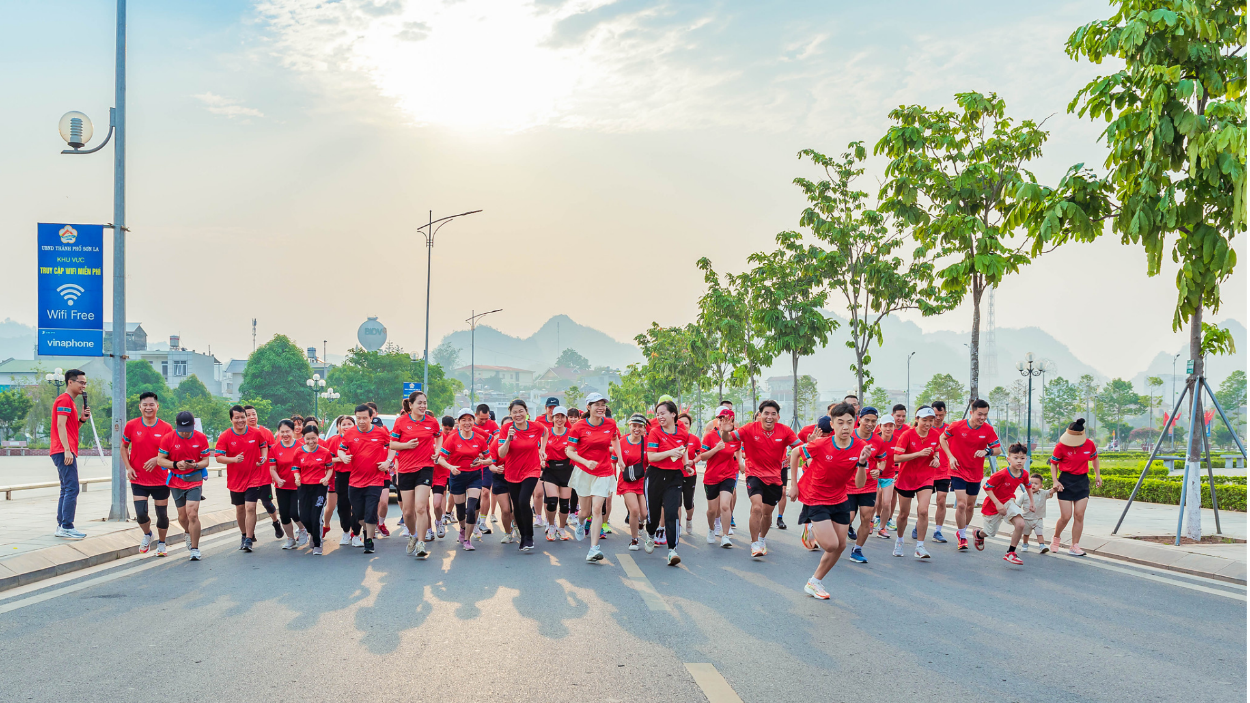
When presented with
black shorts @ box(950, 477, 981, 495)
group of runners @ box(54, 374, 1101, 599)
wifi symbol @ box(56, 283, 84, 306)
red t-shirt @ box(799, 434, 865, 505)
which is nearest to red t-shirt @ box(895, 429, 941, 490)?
group of runners @ box(54, 374, 1101, 599)

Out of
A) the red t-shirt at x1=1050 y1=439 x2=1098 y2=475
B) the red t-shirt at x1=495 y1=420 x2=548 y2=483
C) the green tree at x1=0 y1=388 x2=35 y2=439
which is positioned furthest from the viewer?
the green tree at x1=0 y1=388 x2=35 y2=439

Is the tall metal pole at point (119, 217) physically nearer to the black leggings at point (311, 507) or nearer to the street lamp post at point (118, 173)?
the street lamp post at point (118, 173)

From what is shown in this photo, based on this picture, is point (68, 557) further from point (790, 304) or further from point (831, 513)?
point (790, 304)

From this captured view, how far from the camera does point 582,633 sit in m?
6.45

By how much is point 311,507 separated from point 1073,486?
9.10 metres

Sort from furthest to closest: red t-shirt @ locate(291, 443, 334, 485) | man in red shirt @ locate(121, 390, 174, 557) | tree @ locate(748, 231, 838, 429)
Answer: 1. tree @ locate(748, 231, 838, 429)
2. red t-shirt @ locate(291, 443, 334, 485)
3. man in red shirt @ locate(121, 390, 174, 557)

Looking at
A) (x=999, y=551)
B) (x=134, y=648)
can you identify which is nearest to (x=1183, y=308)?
(x=999, y=551)

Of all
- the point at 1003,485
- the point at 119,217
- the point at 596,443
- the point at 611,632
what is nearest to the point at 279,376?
the point at 119,217

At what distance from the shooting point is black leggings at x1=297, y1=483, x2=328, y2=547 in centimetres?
1073

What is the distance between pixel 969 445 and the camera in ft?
37.2

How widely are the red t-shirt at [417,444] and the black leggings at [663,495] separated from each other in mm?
2620

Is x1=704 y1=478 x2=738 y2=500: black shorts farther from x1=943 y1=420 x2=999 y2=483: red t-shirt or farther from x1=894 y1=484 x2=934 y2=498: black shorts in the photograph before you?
x1=943 y1=420 x2=999 y2=483: red t-shirt

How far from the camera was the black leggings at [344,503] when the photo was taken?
11562 millimetres

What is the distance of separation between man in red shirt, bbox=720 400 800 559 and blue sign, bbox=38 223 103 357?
8815 mm
